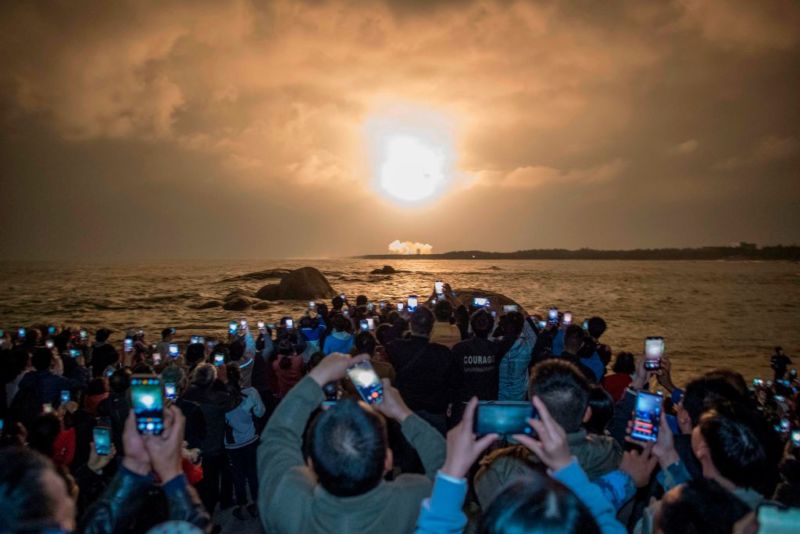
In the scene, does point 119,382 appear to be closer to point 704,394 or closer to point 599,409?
point 599,409

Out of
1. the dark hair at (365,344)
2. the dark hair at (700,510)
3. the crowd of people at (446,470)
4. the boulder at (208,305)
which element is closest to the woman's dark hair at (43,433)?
the crowd of people at (446,470)

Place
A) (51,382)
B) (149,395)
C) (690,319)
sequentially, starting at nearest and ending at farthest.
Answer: (149,395), (51,382), (690,319)

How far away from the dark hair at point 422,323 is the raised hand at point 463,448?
4158mm

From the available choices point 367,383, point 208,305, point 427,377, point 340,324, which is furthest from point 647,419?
point 208,305

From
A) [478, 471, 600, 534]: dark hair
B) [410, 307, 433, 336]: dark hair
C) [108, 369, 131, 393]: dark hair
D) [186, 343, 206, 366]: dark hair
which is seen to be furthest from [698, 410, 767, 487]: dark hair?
[186, 343, 206, 366]: dark hair

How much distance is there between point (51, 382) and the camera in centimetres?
693

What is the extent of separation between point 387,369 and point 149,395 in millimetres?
3583

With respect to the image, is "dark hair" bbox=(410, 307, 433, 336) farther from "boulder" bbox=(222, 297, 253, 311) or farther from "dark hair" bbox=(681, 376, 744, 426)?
"boulder" bbox=(222, 297, 253, 311)

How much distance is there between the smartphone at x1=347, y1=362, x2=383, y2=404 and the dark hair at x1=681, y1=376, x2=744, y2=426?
2.72 meters

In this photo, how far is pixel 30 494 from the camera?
202cm

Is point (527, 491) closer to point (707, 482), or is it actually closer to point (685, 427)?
point (707, 482)

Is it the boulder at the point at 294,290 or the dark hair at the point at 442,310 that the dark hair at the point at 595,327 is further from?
the boulder at the point at 294,290

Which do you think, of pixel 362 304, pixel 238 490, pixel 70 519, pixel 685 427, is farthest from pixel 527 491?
pixel 362 304

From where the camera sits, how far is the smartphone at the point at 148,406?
2.65 metres
